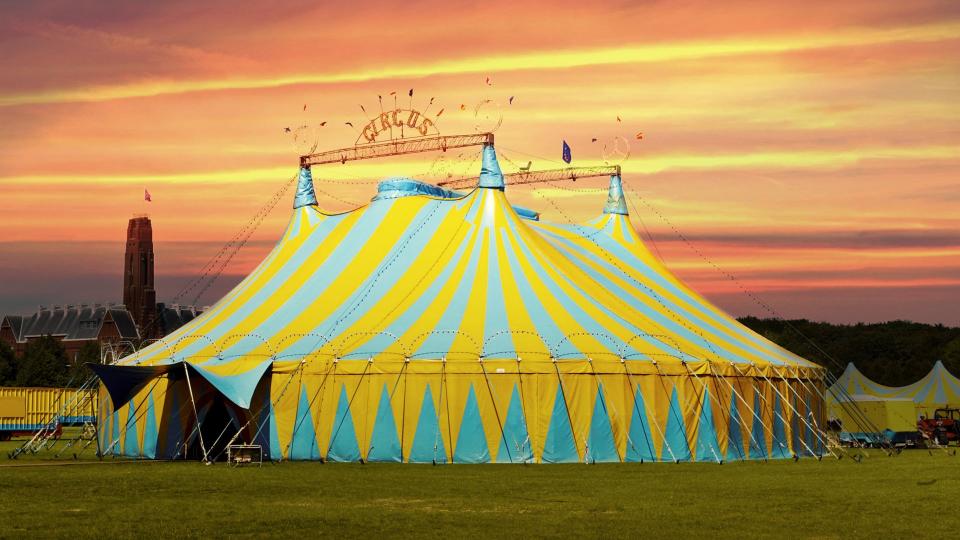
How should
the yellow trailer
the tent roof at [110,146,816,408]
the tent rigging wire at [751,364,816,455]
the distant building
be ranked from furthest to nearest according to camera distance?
the distant building
the yellow trailer
the tent rigging wire at [751,364,816,455]
the tent roof at [110,146,816,408]

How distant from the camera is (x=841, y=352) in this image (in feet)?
326

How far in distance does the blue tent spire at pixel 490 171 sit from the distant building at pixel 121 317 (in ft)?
262

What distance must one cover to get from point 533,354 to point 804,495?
7547 mm

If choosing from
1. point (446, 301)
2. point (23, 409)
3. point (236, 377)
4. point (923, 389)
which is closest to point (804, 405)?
point (446, 301)

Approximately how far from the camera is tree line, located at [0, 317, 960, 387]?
79.3m

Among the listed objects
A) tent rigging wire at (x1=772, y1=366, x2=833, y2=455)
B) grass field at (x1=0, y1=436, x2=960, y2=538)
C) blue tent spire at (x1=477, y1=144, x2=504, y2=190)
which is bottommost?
grass field at (x1=0, y1=436, x2=960, y2=538)

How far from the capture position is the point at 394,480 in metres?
19.6

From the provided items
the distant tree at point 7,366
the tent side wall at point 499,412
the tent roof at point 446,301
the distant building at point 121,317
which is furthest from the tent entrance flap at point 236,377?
the distant building at point 121,317

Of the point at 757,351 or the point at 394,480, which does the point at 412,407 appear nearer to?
the point at 394,480

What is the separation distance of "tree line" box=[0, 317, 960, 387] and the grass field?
57681 mm

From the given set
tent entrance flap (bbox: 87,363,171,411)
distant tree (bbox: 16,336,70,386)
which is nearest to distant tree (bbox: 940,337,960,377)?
distant tree (bbox: 16,336,70,386)

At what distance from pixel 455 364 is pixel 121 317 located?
101 metres

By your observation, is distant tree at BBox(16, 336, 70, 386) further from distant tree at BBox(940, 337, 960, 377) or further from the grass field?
the grass field

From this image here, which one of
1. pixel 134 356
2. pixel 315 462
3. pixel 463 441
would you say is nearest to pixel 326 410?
pixel 315 462
